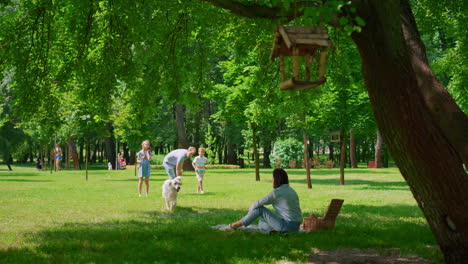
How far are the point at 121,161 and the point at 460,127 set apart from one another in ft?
160

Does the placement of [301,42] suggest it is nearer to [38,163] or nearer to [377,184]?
[377,184]

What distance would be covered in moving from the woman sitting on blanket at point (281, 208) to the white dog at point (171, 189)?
3.83 m

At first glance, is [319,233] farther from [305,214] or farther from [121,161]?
[121,161]

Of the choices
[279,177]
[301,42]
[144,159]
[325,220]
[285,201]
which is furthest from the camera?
[144,159]

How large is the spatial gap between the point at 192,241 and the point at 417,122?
435 cm

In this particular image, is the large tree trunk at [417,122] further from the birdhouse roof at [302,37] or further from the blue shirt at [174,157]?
the blue shirt at [174,157]

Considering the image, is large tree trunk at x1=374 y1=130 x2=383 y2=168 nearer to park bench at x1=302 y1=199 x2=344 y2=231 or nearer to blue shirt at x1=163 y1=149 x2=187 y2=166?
blue shirt at x1=163 y1=149 x2=187 y2=166

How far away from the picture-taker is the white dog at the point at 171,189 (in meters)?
13.1

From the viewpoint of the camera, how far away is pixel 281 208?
9.48 meters

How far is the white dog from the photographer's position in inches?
516

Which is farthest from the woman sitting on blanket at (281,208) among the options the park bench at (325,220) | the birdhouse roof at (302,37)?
the birdhouse roof at (302,37)

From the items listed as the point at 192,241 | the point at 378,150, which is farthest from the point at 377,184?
the point at 378,150

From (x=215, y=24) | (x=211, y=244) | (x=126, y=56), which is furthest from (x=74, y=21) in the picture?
(x=211, y=244)

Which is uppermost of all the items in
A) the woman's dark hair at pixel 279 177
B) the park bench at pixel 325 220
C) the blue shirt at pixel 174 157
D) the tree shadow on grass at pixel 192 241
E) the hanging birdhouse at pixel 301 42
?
the hanging birdhouse at pixel 301 42
